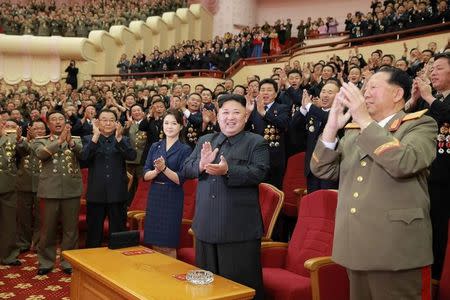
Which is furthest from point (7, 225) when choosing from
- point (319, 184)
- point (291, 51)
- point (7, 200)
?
point (291, 51)

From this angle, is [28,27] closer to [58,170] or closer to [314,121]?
[58,170]

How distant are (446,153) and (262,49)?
917 cm

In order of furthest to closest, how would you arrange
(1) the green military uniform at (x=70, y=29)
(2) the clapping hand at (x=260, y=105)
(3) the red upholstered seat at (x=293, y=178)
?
(1) the green military uniform at (x=70, y=29) → (3) the red upholstered seat at (x=293, y=178) → (2) the clapping hand at (x=260, y=105)

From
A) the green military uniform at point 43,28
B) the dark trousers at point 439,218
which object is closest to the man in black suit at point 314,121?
the dark trousers at point 439,218

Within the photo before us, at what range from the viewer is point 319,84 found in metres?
4.62

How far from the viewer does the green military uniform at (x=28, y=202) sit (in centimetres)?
412

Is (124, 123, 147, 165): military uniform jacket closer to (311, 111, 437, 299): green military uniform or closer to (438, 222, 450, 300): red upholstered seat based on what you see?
(438, 222, 450, 300): red upholstered seat

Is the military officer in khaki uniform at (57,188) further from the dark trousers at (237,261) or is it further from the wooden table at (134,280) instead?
the dark trousers at (237,261)

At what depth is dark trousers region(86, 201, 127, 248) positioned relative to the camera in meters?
3.47

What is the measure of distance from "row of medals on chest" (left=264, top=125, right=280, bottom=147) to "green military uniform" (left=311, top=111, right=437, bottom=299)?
2038 mm

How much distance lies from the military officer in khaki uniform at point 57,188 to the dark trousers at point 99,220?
0.14 metres

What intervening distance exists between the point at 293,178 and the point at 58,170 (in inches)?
69.5

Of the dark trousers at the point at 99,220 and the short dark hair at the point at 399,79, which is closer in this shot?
the short dark hair at the point at 399,79

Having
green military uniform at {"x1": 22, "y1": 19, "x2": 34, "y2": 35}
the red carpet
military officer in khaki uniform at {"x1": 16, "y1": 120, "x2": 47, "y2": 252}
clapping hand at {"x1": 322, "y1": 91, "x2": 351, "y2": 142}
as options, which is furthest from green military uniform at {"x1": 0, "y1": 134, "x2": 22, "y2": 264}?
green military uniform at {"x1": 22, "y1": 19, "x2": 34, "y2": 35}
